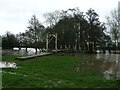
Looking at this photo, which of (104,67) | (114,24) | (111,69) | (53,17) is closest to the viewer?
(111,69)

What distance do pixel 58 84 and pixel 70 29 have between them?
2013 inches

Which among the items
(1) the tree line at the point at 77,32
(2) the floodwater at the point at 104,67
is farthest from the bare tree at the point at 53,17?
(2) the floodwater at the point at 104,67

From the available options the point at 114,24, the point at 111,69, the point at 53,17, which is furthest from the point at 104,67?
the point at 53,17

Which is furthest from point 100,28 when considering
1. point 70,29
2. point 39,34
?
point 39,34

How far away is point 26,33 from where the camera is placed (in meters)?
82.1

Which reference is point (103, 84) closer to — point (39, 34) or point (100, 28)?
point (100, 28)

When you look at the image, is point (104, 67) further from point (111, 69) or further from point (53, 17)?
point (53, 17)

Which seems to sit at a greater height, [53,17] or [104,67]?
[53,17]

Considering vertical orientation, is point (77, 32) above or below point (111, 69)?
above

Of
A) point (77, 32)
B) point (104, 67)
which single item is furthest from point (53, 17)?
point (104, 67)

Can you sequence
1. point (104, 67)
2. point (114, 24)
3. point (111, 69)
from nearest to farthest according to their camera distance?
point (111, 69), point (104, 67), point (114, 24)

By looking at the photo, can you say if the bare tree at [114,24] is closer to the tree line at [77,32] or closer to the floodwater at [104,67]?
the tree line at [77,32]

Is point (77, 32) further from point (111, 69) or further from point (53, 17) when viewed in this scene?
point (111, 69)

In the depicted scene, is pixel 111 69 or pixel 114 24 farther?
pixel 114 24
